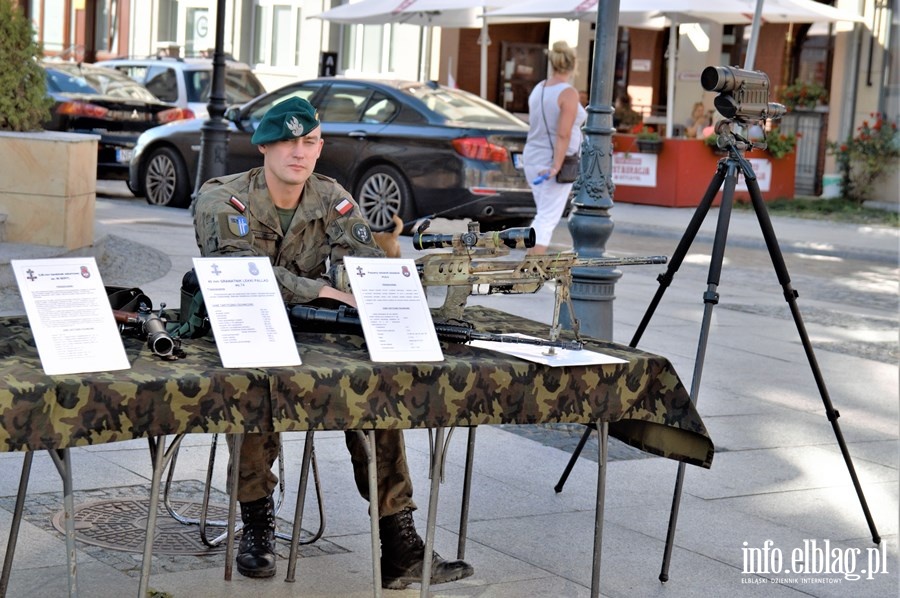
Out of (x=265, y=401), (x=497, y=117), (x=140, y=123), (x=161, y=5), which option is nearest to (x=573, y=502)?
(x=265, y=401)

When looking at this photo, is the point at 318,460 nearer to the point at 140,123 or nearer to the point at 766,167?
the point at 140,123

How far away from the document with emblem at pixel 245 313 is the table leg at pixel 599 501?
40.1 inches

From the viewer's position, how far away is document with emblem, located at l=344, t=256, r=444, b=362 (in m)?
3.79

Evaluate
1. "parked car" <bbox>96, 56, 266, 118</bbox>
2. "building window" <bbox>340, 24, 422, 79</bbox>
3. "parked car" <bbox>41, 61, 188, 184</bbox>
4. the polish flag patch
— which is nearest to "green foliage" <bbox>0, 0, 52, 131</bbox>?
the polish flag patch

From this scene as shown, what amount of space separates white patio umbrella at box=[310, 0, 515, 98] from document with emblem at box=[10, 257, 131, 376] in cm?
1911

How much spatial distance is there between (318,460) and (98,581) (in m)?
1.73

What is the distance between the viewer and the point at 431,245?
4.23 metres

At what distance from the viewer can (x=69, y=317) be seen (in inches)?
136

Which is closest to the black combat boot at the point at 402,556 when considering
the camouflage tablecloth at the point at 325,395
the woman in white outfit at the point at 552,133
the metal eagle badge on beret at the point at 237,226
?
the camouflage tablecloth at the point at 325,395

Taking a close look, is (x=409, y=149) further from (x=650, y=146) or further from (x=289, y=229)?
(x=289, y=229)

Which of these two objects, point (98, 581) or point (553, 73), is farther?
point (553, 73)

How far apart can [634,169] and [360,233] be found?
17.0m

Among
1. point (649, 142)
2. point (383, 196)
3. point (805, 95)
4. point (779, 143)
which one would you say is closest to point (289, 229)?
point (383, 196)

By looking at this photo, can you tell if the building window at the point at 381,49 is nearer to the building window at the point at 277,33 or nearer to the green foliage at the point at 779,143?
the building window at the point at 277,33
